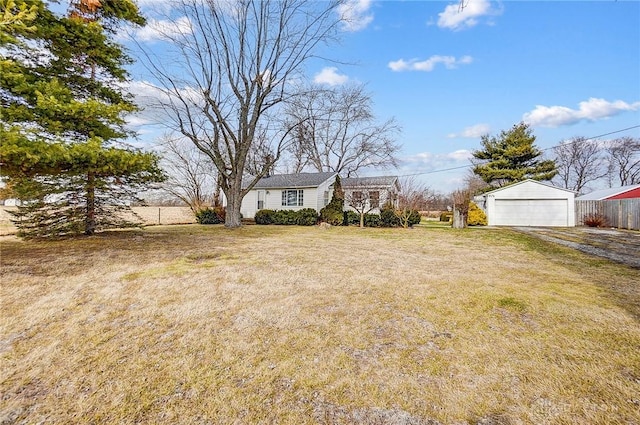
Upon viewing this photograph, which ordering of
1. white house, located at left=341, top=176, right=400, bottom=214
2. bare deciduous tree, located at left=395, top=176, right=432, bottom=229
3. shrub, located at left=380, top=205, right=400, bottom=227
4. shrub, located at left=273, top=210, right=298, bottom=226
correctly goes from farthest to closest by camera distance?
shrub, located at left=273, top=210, right=298, bottom=226 < white house, located at left=341, top=176, right=400, bottom=214 < shrub, located at left=380, top=205, right=400, bottom=227 < bare deciduous tree, located at left=395, top=176, right=432, bottom=229

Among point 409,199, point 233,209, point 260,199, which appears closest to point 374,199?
point 409,199

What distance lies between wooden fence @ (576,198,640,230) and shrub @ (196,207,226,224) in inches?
877

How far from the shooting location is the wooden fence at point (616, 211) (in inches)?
578

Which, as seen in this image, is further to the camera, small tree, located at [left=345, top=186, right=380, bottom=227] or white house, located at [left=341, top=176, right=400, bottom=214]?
white house, located at [left=341, top=176, right=400, bottom=214]

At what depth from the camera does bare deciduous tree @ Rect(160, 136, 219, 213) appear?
67.1 ft

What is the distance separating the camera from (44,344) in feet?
8.84

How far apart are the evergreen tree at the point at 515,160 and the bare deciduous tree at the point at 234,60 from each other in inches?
796

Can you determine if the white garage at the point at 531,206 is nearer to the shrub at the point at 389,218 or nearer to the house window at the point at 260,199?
the shrub at the point at 389,218

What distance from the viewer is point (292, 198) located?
66.4 feet

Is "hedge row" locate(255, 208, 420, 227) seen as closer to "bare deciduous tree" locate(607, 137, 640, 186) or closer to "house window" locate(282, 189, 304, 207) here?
"house window" locate(282, 189, 304, 207)

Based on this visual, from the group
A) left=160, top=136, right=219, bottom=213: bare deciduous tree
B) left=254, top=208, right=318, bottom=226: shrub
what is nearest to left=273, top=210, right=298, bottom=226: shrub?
left=254, top=208, right=318, bottom=226: shrub

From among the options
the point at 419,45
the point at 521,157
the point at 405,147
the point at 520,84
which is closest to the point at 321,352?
the point at 419,45

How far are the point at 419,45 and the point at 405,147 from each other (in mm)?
15917

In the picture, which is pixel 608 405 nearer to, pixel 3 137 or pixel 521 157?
pixel 3 137
